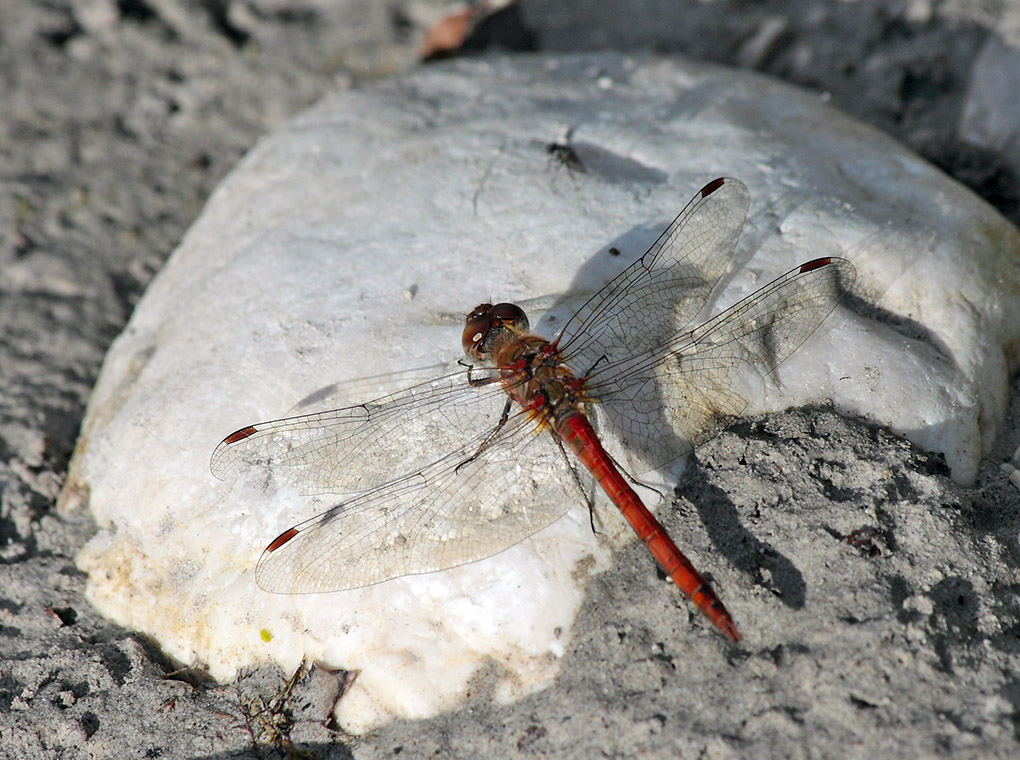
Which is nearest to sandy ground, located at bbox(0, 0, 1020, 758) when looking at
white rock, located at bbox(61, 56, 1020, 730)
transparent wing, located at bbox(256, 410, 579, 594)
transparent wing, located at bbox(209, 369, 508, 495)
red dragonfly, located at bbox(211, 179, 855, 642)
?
white rock, located at bbox(61, 56, 1020, 730)

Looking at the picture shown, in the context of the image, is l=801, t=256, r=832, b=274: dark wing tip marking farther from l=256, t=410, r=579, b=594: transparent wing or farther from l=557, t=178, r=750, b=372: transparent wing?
l=256, t=410, r=579, b=594: transparent wing

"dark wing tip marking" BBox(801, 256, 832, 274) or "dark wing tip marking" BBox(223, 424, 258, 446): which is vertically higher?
"dark wing tip marking" BBox(801, 256, 832, 274)

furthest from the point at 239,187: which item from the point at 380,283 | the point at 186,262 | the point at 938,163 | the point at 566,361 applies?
the point at 938,163

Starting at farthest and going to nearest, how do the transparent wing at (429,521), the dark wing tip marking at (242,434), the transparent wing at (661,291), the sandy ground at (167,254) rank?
the transparent wing at (661,291), the dark wing tip marking at (242,434), the transparent wing at (429,521), the sandy ground at (167,254)

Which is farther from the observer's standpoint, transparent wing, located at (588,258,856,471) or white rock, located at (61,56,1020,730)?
transparent wing, located at (588,258,856,471)

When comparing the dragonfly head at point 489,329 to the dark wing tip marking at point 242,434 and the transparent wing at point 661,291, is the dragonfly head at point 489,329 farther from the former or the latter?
the dark wing tip marking at point 242,434

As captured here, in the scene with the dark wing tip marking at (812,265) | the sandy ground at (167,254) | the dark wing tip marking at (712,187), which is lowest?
the sandy ground at (167,254)

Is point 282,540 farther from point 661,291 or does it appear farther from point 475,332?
point 661,291

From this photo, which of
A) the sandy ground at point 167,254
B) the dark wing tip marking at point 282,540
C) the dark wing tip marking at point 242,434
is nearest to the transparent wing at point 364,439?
the dark wing tip marking at point 242,434
